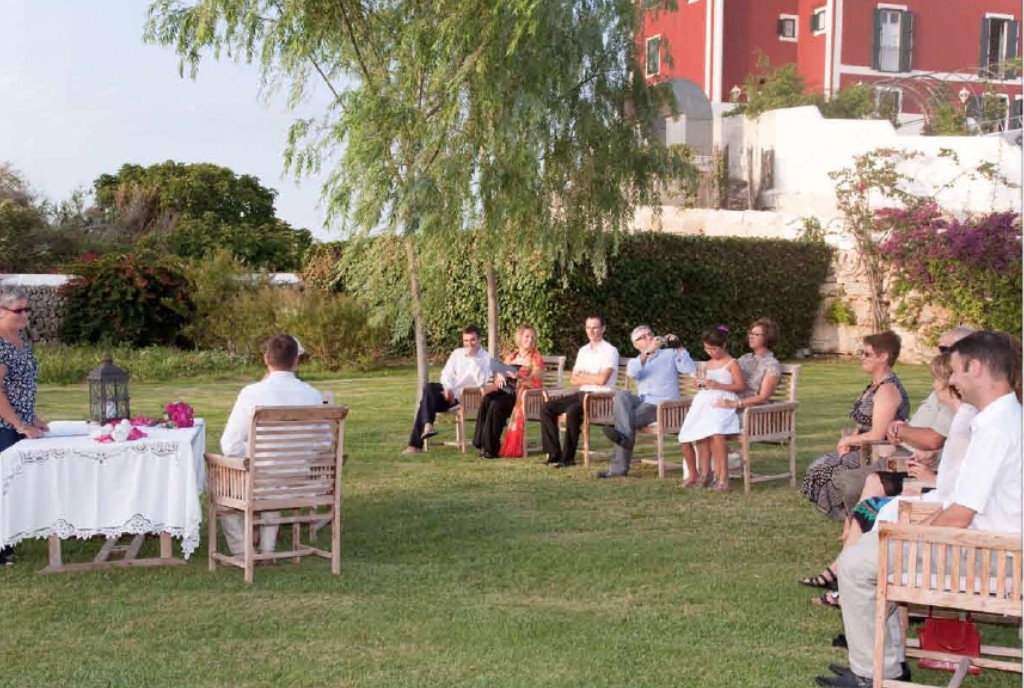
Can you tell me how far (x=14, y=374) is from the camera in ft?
22.5

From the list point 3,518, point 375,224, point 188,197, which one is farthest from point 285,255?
point 3,518

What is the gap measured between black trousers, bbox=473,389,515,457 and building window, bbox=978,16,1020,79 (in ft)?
98.7

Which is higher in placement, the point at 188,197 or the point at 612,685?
the point at 188,197

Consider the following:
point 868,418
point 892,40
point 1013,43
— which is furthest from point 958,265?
point 1013,43

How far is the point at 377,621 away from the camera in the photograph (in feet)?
18.0

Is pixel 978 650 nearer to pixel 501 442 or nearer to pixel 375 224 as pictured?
pixel 501 442

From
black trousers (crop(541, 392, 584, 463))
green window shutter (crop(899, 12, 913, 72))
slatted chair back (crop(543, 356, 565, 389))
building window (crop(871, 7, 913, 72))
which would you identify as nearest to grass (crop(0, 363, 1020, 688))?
black trousers (crop(541, 392, 584, 463))

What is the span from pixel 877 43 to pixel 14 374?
3180 centimetres

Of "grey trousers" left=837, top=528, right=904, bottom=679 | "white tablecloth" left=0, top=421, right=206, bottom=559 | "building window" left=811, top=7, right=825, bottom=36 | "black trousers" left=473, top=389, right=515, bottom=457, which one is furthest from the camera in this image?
"building window" left=811, top=7, right=825, bottom=36

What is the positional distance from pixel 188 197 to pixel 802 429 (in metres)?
30.3

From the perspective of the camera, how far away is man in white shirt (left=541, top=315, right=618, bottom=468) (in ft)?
33.9

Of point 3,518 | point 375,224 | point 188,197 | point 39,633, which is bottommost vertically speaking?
point 39,633

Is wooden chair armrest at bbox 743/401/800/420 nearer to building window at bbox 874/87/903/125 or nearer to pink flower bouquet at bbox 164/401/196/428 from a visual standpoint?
pink flower bouquet at bbox 164/401/196/428

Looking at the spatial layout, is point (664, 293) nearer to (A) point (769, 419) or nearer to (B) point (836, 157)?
(B) point (836, 157)
